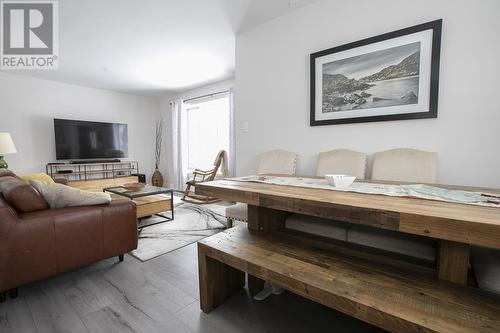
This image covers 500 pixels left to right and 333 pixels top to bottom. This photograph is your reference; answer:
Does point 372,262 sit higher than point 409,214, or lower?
lower

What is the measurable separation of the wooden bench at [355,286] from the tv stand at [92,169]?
434 cm

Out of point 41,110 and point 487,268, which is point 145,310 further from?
point 41,110

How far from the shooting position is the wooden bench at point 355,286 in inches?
28.7

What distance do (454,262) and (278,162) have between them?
1.58 meters

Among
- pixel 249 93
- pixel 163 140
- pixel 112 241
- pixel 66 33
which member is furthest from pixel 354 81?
pixel 163 140

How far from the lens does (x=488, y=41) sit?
1.51 metres

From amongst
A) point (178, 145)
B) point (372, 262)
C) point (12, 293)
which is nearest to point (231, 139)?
point (178, 145)

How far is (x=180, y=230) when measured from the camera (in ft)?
8.86

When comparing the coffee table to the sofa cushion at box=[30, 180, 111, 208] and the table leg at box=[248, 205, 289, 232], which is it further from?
the table leg at box=[248, 205, 289, 232]

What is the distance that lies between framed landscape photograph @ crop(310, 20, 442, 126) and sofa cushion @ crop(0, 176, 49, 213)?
226 centimetres

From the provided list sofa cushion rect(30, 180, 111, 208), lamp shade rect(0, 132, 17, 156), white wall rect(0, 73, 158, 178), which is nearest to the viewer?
sofa cushion rect(30, 180, 111, 208)

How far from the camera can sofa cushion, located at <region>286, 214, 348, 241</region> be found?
4.59 ft

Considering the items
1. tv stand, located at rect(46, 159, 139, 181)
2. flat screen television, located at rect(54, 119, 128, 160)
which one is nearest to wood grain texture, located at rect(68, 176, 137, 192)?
tv stand, located at rect(46, 159, 139, 181)

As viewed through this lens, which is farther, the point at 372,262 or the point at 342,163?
the point at 342,163
